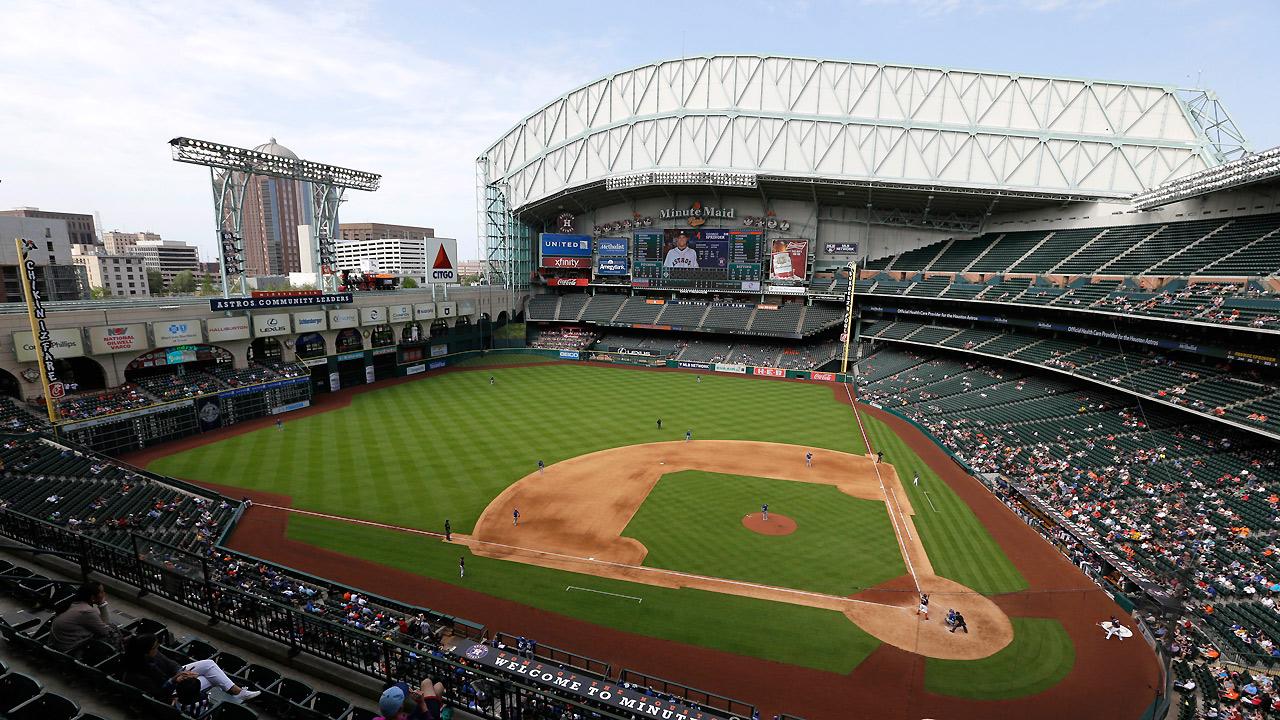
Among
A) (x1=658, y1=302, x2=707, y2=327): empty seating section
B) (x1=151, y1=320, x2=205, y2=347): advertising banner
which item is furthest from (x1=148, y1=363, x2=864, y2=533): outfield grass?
(x1=658, y1=302, x2=707, y2=327): empty seating section

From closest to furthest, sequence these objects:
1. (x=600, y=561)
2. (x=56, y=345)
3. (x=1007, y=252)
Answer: (x=600, y=561) < (x=56, y=345) < (x=1007, y=252)

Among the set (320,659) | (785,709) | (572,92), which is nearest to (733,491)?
(785,709)

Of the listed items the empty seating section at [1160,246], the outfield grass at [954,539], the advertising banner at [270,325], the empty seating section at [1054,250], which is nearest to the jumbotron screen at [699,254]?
the empty seating section at [1054,250]

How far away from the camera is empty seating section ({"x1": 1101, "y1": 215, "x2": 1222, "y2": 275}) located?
3931cm

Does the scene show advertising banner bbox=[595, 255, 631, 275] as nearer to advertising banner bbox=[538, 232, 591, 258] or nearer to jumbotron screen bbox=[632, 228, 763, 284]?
jumbotron screen bbox=[632, 228, 763, 284]

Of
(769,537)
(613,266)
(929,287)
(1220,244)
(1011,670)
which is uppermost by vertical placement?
(1220,244)

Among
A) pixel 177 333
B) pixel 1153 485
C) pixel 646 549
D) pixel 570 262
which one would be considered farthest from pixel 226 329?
pixel 1153 485

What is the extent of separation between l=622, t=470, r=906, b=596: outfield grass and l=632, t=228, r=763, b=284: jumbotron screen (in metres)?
41.6

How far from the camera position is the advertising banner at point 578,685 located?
509 inches

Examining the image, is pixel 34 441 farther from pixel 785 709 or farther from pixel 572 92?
pixel 572 92

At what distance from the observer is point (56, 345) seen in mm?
32094

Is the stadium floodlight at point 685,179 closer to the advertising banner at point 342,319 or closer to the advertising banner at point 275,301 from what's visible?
the advertising banner at point 342,319

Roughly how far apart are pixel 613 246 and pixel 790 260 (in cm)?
2279

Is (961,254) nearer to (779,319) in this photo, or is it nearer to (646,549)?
(779,319)
